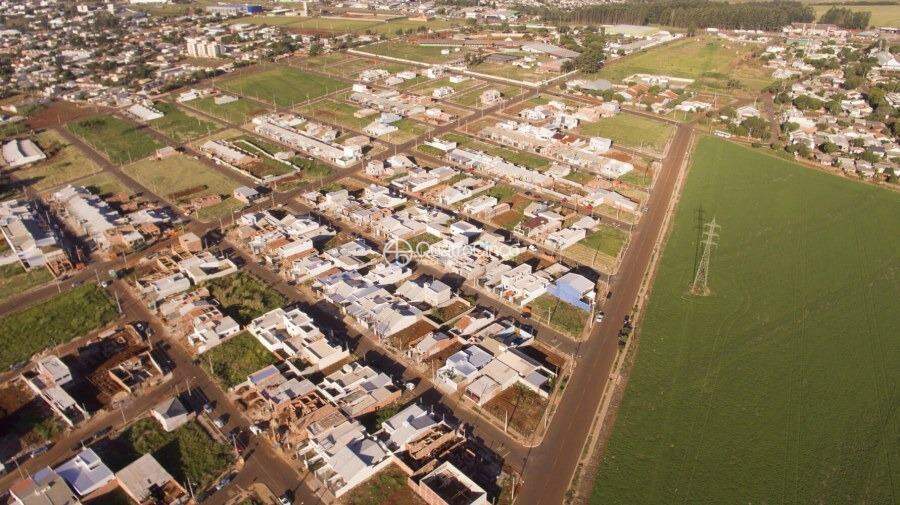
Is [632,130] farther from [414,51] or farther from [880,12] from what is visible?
[880,12]

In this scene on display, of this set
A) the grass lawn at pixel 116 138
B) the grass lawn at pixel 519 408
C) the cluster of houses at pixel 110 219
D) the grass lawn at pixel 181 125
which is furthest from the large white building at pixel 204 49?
the grass lawn at pixel 519 408

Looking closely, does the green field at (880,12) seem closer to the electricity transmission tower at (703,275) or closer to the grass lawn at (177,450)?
the electricity transmission tower at (703,275)

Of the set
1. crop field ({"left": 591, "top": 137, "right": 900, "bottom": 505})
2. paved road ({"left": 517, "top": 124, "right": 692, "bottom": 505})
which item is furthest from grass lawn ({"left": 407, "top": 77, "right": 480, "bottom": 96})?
paved road ({"left": 517, "top": 124, "right": 692, "bottom": 505})

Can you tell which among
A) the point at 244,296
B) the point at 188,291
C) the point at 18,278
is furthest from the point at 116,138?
the point at 244,296

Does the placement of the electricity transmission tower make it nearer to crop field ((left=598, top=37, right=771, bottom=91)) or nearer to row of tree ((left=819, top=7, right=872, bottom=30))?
crop field ((left=598, top=37, right=771, bottom=91))

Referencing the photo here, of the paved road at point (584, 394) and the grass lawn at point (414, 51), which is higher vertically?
the grass lawn at point (414, 51)

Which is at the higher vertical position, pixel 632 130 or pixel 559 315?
pixel 632 130
